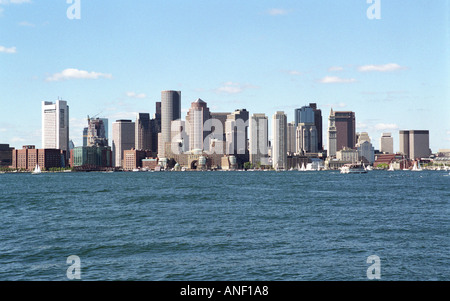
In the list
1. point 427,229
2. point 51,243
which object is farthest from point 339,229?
point 51,243

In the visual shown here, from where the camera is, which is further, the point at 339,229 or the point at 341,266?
the point at 339,229

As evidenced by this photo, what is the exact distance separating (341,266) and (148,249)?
536 inches

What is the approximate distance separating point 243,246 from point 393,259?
33.8 ft

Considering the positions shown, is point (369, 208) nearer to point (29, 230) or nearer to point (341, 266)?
point (341, 266)

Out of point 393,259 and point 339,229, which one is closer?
point 393,259

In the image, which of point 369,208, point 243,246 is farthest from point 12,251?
point 369,208

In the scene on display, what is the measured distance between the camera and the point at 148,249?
113 ft
